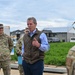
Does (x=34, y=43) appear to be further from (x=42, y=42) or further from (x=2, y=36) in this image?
(x=2, y=36)

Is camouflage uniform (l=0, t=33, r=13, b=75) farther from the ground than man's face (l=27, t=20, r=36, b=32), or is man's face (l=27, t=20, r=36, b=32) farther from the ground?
man's face (l=27, t=20, r=36, b=32)

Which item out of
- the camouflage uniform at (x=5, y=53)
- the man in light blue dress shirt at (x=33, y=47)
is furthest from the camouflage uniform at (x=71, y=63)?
the camouflage uniform at (x=5, y=53)

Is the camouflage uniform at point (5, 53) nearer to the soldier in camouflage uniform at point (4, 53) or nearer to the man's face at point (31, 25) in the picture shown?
the soldier in camouflage uniform at point (4, 53)

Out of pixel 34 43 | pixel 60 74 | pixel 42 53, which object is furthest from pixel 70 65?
pixel 60 74

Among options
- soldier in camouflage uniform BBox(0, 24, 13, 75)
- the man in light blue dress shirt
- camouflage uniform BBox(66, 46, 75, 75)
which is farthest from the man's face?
camouflage uniform BBox(66, 46, 75, 75)

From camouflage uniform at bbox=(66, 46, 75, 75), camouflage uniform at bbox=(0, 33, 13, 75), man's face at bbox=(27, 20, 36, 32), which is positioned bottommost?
camouflage uniform at bbox=(0, 33, 13, 75)

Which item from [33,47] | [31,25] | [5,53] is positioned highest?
[31,25]

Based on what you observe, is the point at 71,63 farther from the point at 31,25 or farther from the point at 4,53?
the point at 4,53

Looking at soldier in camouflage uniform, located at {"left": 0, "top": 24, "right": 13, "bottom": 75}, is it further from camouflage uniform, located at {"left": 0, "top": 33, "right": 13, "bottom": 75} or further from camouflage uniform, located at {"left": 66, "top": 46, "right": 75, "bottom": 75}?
camouflage uniform, located at {"left": 66, "top": 46, "right": 75, "bottom": 75}

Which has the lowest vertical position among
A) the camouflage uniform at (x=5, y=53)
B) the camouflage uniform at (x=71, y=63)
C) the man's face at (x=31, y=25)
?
the camouflage uniform at (x=5, y=53)

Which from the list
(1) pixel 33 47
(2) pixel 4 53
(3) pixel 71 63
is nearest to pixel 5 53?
(2) pixel 4 53

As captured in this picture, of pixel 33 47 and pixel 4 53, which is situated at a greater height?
pixel 33 47

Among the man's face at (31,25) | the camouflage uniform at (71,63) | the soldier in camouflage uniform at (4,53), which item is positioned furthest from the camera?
the soldier in camouflage uniform at (4,53)

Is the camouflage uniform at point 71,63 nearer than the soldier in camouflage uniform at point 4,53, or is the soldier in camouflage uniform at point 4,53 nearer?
the camouflage uniform at point 71,63
